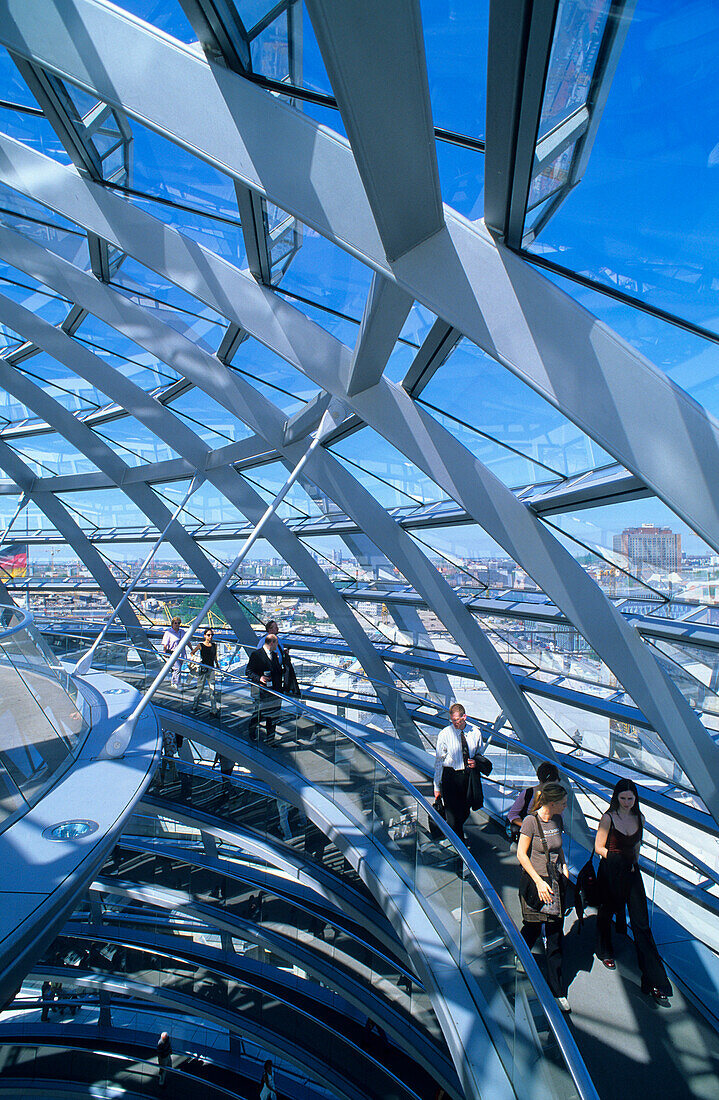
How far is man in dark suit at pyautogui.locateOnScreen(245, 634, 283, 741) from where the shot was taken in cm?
1091

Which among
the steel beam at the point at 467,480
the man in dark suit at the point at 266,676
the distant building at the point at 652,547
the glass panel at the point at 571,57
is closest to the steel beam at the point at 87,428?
the steel beam at the point at 467,480

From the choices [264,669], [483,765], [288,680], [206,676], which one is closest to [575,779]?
[483,765]

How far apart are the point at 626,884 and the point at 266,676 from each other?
744 centimetres

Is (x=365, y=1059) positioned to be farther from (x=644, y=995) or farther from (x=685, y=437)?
(x=685, y=437)

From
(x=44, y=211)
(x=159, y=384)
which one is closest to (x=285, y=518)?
(x=159, y=384)

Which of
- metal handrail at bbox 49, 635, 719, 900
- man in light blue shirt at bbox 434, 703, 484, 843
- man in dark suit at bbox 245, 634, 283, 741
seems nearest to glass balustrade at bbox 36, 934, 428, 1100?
metal handrail at bbox 49, 635, 719, 900

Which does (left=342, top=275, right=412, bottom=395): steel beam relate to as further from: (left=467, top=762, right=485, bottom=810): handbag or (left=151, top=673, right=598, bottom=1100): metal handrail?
(left=151, top=673, right=598, bottom=1100): metal handrail

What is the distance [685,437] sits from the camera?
3715 mm

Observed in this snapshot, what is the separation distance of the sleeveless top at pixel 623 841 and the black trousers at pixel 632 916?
7cm

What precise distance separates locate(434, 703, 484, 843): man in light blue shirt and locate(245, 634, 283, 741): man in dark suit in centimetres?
475

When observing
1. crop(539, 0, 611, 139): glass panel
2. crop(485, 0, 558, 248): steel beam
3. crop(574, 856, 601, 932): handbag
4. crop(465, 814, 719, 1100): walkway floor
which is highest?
crop(539, 0, 611, 139): glass panel

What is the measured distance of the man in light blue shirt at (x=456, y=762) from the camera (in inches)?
259

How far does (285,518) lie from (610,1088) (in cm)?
1407

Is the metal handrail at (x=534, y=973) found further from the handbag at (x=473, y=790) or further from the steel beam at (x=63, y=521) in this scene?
the steel beam at (x=63, y=521)
